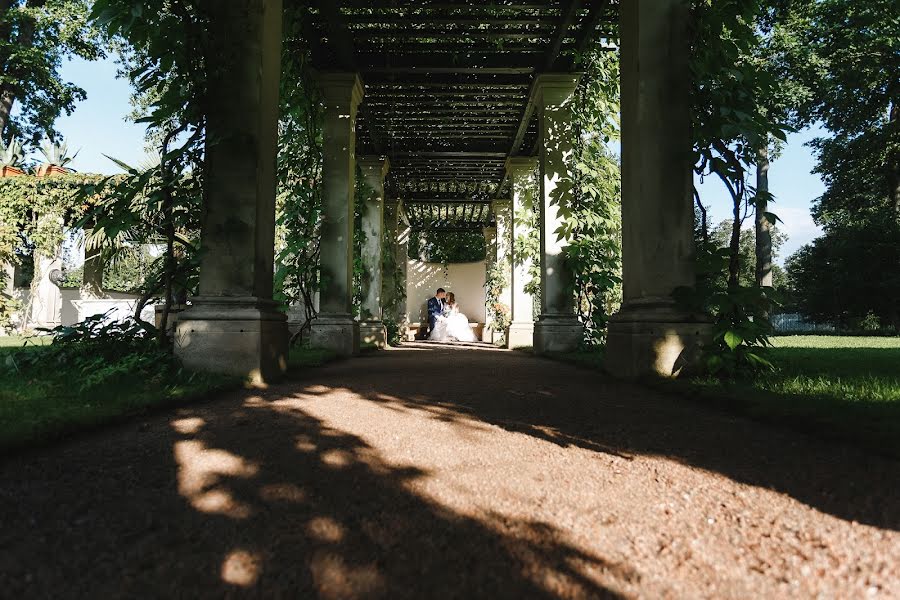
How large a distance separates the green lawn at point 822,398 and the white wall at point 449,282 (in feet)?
55.1

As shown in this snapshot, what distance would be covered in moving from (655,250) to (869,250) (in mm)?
21382

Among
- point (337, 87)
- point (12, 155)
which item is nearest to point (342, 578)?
point (337, 87)

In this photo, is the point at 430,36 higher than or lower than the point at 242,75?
higher

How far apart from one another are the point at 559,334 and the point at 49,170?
15.3 metres

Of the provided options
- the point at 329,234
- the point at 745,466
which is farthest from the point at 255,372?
the point at 329,234

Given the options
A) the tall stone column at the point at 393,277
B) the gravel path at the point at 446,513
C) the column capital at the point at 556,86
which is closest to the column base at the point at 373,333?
the tall stone column at the point at 393,277

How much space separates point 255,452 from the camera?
1.89 meters

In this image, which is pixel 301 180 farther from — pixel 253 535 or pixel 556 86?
pixel 253 535

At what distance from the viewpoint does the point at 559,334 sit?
7.32 m

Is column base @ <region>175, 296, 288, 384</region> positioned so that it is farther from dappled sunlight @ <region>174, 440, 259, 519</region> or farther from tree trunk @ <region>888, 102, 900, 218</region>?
tree trunk @ <region>888, 102, 900, 218</region>

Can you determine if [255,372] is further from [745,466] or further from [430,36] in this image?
[430,36]

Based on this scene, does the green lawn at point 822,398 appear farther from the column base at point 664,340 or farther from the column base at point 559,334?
the column base at point 559,334

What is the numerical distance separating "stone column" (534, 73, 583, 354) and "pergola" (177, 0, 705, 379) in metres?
0.02

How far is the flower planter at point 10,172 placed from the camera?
13.5m
